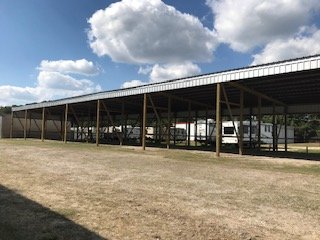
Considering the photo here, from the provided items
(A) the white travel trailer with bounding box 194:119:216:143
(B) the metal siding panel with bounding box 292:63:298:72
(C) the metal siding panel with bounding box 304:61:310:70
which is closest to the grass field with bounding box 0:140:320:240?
(C) the metal siding panel with bounding box 304:61:310:70

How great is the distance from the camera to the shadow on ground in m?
5.76

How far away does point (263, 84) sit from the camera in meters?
25.9

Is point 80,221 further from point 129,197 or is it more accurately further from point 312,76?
point 312,76

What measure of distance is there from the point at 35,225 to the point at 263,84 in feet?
72.4

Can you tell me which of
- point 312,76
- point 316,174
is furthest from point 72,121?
point 316,174

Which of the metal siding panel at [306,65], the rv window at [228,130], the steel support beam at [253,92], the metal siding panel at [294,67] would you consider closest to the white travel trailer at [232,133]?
the rv window at [228,130]

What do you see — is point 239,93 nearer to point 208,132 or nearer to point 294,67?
point 294,67

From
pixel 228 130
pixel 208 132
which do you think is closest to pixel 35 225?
pixel 228 130

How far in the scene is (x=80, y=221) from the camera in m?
6.64

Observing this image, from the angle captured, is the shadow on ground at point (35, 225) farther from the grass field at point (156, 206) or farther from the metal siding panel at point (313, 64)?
the metal siding panel at point (313, 64)

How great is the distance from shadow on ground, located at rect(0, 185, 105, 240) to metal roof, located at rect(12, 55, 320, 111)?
1537cm

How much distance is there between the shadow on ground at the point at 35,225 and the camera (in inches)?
227

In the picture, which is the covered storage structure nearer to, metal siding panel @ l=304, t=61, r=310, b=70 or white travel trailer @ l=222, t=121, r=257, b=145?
metal siding panel @ l=304, t=61, r=310, b=70

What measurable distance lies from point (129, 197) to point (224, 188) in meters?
3.03
